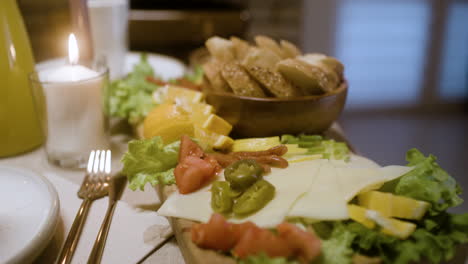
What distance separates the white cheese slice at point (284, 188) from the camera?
34.5 inches

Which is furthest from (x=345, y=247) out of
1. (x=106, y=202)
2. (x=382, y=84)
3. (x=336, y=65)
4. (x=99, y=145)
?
(x=382, y=84)

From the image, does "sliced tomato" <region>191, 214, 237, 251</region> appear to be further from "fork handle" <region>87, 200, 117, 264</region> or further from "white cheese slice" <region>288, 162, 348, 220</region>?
"fork handle" <region>87, 200, 117, 264</region>

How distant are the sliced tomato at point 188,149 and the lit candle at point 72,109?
420mm

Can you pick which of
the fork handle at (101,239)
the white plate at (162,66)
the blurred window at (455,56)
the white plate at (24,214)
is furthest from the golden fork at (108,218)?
the blurred window at (455,56)

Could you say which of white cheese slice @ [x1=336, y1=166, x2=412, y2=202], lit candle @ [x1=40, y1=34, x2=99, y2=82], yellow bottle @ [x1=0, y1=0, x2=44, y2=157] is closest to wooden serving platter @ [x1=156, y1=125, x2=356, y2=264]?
white cheese slice @ [x1=336, y1=166, x2=412, y2=202]

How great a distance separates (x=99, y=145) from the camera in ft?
4.74

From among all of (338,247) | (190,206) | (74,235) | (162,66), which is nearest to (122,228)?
(74,235)

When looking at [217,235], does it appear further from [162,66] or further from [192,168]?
[162,66]

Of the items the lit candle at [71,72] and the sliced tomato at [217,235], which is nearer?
the sliced tomato at [217,235]

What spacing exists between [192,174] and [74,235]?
1.07ft

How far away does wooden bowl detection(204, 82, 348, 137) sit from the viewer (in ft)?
4.30

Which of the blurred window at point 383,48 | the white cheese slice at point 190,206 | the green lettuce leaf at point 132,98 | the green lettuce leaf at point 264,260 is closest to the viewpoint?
the green lettuce leaf at point 264,260

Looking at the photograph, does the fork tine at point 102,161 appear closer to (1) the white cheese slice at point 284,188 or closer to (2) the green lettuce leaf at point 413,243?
(1) the white cheese slice at point 284,188

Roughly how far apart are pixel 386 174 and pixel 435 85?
15.8 ft
